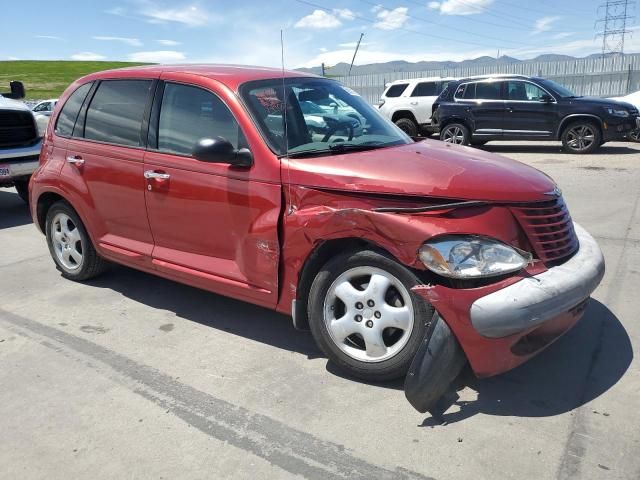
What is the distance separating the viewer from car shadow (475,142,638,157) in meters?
12.8

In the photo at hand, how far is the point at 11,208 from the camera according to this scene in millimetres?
9062

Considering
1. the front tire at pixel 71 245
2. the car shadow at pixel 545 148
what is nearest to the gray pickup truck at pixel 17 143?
the front tire at pixel 71 245

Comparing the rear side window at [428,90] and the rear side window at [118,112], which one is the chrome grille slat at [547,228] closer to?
the rear side window at [118,112]

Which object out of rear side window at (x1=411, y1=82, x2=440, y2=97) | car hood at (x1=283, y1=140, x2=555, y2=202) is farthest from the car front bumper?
rear side window at (x1=411, y1=82, x2=440, y2=97)

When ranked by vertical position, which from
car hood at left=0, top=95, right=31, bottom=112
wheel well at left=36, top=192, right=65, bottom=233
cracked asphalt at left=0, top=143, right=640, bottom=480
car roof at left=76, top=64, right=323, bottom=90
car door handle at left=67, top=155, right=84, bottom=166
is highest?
car roof at left=76, top=64, right=323, bottom=90

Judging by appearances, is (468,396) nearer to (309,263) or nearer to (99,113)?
(309,263)

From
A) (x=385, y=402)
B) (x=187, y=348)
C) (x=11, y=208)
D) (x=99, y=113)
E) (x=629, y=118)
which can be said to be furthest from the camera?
(x=629, y=118)

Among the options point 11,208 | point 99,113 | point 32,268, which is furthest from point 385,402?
point 11,208

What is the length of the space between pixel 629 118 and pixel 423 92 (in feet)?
19.7

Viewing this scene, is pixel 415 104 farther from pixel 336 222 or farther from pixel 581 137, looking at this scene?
pixel 336 222

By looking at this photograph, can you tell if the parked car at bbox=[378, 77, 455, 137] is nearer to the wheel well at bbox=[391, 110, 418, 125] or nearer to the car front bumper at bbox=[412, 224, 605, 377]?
the wheel well at bbox=[391, 110, 418, 125]

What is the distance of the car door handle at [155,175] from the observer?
3826mm

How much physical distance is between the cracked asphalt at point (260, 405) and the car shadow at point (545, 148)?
373 inches

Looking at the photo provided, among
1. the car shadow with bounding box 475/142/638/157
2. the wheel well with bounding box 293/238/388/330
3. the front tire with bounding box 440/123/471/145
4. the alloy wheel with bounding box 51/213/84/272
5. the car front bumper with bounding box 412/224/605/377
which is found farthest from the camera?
the front tire with bounding box 440/123/471/145
